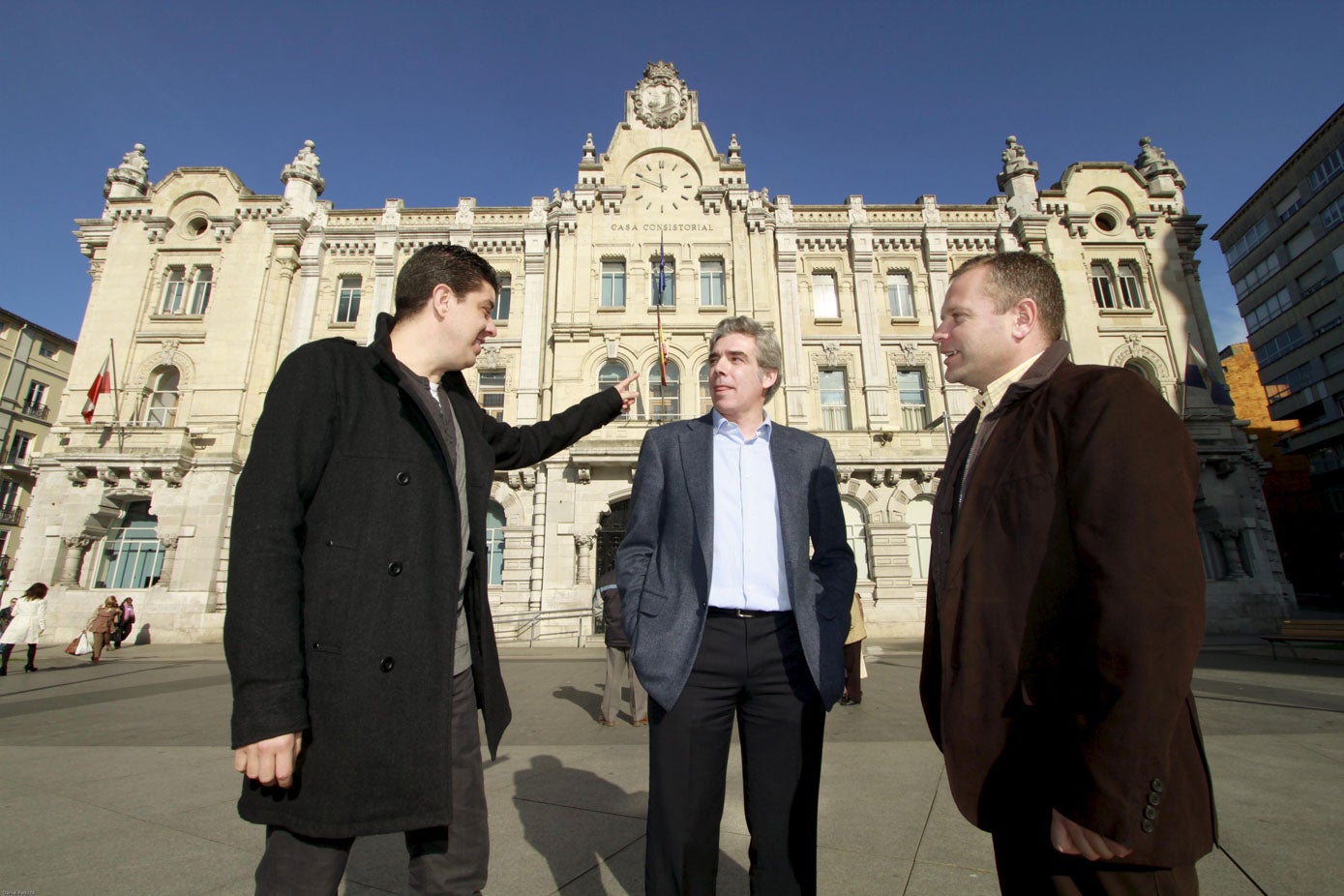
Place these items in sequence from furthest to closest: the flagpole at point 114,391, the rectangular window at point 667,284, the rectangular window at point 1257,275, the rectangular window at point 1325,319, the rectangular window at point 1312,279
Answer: the rectangular window at point 1257,275, the rectangular window at point 1312,279, the rectangular window at point 1325,319, the rectangular window at point 667,284, the flagpole at point 114,391

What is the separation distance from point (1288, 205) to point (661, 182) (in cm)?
3727

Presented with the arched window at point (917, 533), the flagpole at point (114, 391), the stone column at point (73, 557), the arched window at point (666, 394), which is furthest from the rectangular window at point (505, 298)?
the arched window at point (917, 533)

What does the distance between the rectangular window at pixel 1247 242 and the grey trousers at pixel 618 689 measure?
47.7m

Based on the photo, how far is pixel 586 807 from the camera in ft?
12.7

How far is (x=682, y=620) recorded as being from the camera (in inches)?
91.9

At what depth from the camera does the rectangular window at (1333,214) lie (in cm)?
2966

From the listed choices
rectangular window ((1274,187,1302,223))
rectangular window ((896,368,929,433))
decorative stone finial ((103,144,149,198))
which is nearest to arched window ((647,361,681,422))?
rectangular window ((896,368,929,433))

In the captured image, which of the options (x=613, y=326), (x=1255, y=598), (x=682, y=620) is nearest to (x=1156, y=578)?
(x=682, y=620)

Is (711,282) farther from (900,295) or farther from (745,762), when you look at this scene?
(745,762)

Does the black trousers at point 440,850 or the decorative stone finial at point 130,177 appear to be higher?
the decorative stone finial at point 130,177

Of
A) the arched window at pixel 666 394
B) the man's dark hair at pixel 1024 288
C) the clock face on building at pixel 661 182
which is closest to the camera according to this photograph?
the man's dark hair at pixel 1024 288

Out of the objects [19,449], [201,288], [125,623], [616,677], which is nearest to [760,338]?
[616,677]

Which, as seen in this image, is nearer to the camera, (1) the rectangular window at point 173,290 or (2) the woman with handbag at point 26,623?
(2) the woman with handbag at point 26,623

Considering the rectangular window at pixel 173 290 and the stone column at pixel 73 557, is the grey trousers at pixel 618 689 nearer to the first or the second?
the stone column at pixel 73 557
